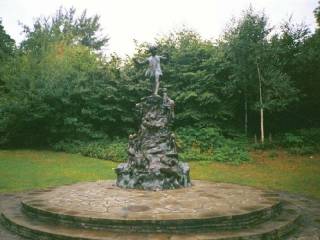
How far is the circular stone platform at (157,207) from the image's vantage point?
7.76 metres

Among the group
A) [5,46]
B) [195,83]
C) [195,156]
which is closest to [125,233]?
[195,156]

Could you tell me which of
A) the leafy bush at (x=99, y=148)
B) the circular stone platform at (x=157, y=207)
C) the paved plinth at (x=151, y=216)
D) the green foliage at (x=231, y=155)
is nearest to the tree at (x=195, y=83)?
the green foliage at (x=231, y=155)

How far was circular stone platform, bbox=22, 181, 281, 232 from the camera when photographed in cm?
776

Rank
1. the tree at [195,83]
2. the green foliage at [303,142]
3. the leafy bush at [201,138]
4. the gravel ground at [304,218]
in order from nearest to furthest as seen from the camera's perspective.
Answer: the gravel ground at [304,218] < the green foliage at [303,142] < the leafy bush at [201,138] < the tree at [195,83]

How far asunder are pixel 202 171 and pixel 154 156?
603 cm

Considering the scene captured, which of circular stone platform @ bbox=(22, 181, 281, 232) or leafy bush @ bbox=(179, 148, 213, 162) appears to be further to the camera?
leafy bush @ bbox=(179, 148, 213, 162)

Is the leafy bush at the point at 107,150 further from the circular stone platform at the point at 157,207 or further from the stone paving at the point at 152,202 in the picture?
the circular stone platform at the point at 157,207

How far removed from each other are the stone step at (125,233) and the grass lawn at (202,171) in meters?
4.57

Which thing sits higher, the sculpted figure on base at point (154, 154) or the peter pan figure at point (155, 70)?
the peter pan figure at point (155, 70)

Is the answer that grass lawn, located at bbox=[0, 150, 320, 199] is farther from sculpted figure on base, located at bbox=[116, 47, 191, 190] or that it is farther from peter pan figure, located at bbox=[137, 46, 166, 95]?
peter pan figure, located at bbox=[137, 46, 166, 95]

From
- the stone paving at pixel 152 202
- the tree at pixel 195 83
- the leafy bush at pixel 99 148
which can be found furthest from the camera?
the tree at pixel 195 83

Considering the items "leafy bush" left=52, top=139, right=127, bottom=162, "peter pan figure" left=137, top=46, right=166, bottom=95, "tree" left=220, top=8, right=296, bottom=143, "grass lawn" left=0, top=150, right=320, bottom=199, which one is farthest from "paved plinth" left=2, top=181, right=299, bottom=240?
"tree" left=220, top=8, right=296, bottom=143

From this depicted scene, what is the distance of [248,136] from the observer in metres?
26.0

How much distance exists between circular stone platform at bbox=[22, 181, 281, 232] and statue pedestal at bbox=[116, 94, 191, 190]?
1.55ft
